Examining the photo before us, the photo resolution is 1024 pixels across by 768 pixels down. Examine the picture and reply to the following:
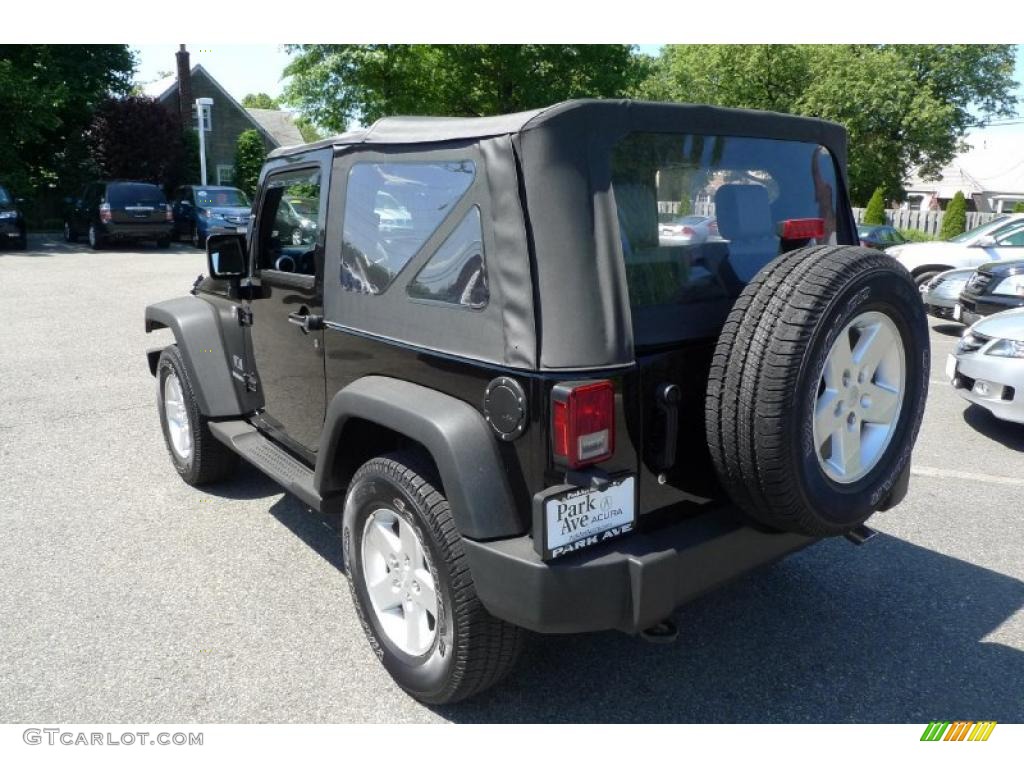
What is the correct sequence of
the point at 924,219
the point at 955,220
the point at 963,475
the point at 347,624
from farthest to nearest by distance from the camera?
the point at 924,219 < the point at 955,220 < the point at 963,475 < the point at 347,624

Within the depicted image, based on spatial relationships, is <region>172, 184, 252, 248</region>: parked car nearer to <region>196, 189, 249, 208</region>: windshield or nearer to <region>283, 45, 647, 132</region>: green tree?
<region>196, 189, 249, 208</region>: windshield

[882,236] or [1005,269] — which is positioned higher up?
[882,236]

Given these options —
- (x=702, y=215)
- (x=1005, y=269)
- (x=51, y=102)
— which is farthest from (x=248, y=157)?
(x=702, y=215)

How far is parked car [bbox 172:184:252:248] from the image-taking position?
21016 mm

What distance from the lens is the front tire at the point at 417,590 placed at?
2.60 metres

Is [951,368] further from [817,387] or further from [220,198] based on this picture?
[220,198]

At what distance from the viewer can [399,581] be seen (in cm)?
295

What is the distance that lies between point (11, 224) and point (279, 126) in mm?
32260

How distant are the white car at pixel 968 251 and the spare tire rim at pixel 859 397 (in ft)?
33.7

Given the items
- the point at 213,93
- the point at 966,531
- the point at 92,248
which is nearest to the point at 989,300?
the point at 966,531

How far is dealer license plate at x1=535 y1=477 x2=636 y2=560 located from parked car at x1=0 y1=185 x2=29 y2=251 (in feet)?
68.4

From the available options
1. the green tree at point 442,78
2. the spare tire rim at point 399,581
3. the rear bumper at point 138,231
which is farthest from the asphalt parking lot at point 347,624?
the green tree at point 442,78

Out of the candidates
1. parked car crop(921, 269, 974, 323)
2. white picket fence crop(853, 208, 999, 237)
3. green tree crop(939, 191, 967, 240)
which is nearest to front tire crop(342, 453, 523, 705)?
parked car crop(921, 269, 974, 323)

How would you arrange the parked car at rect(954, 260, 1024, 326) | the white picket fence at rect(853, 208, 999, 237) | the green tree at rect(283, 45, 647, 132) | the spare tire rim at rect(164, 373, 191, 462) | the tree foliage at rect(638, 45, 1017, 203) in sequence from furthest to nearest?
the tree foliage at rect(638, 45, 1017, 203)
the white picket fence at rect(853, 208, 999, 237)
the green tree at rect(283, 45, 647, 132)
the parked car at rect(954, 260, 1024, 326)
the spare tire rim at rect(164, 373, 191, 462)
